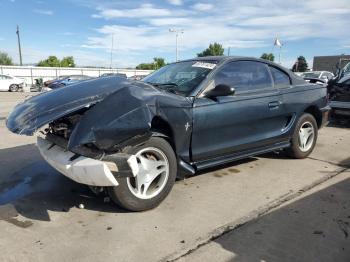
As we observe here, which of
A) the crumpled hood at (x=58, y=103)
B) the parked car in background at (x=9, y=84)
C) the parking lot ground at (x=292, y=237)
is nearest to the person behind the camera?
the parking lot ground at (x=292, y=237)

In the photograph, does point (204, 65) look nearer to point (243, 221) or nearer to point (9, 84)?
point (243, 221)

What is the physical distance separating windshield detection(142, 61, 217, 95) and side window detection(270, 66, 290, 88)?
1153 millimetres

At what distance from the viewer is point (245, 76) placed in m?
5.20

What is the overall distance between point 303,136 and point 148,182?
3136 millimetres

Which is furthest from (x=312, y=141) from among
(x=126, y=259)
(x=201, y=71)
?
(x=126, y=259)

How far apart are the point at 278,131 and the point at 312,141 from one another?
3.31 ft

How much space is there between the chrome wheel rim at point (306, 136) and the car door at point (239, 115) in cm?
62

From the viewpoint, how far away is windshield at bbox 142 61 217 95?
4648 mm

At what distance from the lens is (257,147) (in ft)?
17.3

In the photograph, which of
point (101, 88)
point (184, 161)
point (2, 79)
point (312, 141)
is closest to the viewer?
point (101, 88)

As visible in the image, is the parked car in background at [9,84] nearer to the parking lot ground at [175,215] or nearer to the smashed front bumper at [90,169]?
the parking lot ground at [175,215]

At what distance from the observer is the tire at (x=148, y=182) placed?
3816 mm

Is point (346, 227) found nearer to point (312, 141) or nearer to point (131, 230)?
point (131, 230)

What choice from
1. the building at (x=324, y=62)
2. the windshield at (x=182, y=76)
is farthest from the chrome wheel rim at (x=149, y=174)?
the building at (x=324, y=62)
